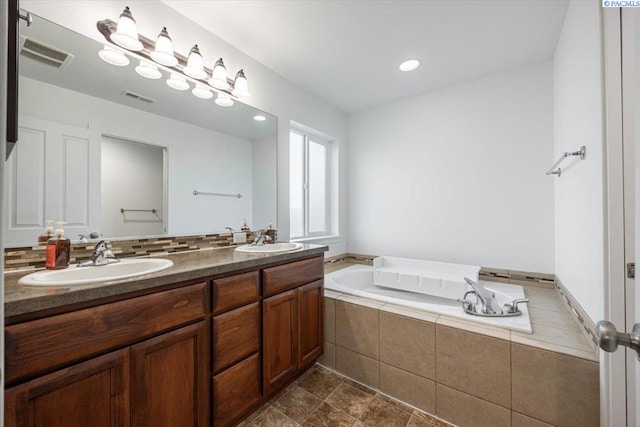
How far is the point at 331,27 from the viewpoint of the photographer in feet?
5.80

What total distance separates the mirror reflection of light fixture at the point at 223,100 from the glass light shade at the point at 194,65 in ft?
0.69

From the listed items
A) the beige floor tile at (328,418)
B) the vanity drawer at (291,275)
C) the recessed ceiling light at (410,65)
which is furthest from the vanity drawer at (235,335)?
the recessed ceiling light at (410,65)

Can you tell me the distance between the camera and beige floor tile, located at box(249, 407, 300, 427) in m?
1.45

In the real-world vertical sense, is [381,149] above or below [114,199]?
above

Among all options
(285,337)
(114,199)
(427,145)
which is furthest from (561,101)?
(114,199)

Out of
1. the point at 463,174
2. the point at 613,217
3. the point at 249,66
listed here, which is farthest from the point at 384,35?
the point at 613,217

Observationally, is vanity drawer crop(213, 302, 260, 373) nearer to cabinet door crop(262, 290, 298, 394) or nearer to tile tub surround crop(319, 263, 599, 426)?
cabinet door crop(262, 290, 298, 394)

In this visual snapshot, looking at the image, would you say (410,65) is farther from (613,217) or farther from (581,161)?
(613,217)

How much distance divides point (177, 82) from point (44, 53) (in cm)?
58

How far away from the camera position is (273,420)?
1482 millimetres

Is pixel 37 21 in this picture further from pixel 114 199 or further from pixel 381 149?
pixel 381 149

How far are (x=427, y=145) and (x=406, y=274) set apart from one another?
1300 mm

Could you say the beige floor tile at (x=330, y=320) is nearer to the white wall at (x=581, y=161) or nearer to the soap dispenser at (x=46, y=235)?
the white wall at (x=581, y=161)

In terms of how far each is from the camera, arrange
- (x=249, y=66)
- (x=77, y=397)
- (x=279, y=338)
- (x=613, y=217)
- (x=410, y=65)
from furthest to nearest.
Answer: (x=410, y=65) → (x=249, y=66) → (x=279, y=338) → (x=613, y=217) → (x=77, y=397)
